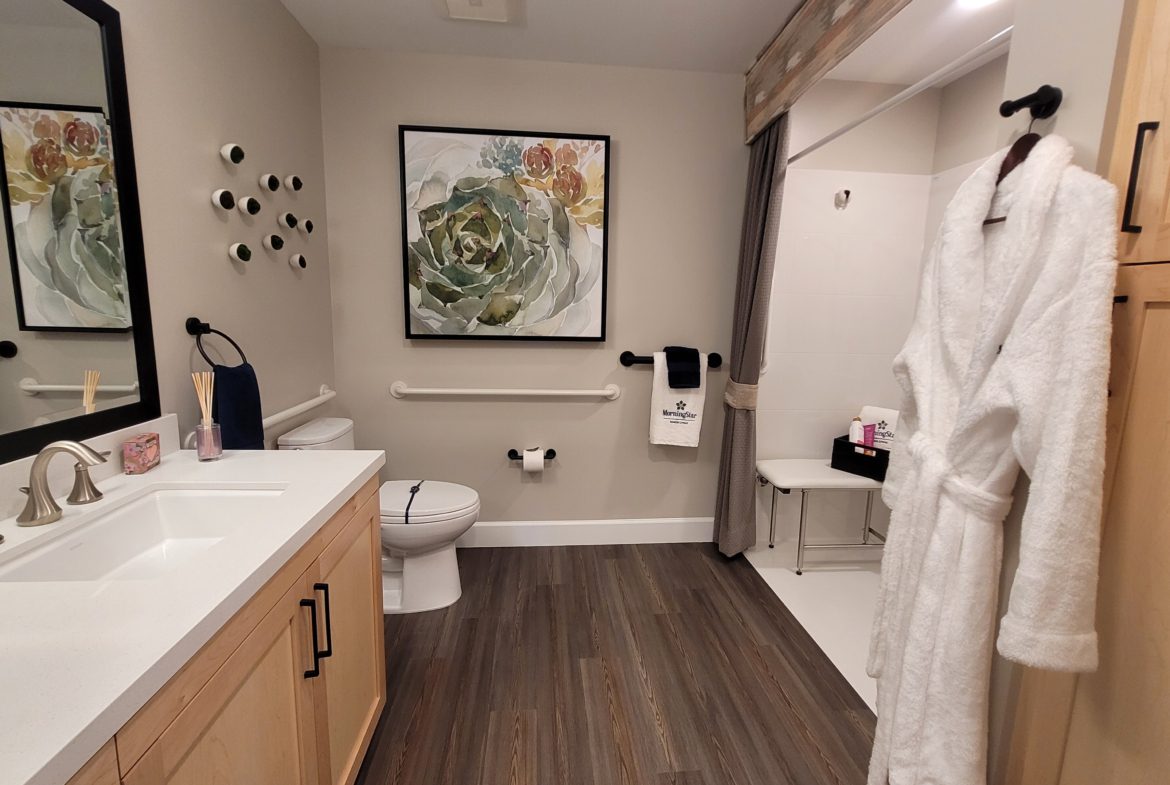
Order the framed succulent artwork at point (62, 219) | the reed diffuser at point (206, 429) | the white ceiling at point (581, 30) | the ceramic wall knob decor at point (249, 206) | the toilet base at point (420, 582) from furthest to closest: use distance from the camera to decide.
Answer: the toilet base at point (420, 582)
the white ceiling at point (581, 30)
the ceramic wall knob decor at point (249, 206)
the reed diffuser at point (206, 429)
the framed succulent artwork at point (62, 219)

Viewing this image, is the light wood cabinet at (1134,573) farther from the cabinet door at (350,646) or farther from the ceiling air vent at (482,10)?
the ceiling air vent at (482,10)

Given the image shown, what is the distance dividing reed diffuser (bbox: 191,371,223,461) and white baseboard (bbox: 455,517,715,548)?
1418mm

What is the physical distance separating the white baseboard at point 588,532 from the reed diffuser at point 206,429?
1418 mm

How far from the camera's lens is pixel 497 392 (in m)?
2.45

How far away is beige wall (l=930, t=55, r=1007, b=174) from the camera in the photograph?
2123mm

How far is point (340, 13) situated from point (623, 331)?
69.4 inches

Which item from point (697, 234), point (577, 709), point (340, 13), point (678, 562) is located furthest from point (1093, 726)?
point (340, 13)

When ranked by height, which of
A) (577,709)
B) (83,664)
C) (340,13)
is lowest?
(577,709)

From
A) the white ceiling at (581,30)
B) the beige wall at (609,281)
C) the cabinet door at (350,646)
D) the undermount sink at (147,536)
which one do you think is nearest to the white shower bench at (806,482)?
the beige wall at (609,281)

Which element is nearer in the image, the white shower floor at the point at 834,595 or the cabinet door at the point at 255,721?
the cabinet door at the point at 255,721

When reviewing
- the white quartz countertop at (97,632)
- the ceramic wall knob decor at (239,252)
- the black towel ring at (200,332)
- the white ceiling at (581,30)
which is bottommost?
the white quartz countertop at (97,632)

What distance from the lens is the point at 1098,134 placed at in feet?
2.74

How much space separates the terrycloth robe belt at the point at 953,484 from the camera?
3.01 feet

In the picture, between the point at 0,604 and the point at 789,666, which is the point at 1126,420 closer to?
the point at 789,666
